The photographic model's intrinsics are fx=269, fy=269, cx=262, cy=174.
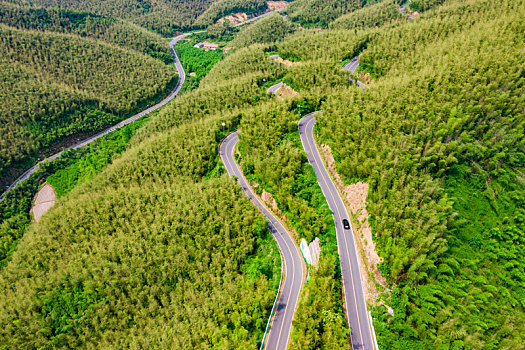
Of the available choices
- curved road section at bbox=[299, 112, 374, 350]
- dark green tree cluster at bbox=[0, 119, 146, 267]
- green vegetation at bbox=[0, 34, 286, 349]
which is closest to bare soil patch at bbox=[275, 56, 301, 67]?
curved road section at bbox=[299, 112, 374, 350]

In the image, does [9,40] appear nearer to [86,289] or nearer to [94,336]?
[86,289]

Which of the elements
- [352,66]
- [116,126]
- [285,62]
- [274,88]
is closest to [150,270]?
[274,88]

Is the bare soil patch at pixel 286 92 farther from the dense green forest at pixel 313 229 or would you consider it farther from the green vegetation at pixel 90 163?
the green vegetation at pixel 90 163

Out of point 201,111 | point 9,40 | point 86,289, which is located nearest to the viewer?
point 86,289

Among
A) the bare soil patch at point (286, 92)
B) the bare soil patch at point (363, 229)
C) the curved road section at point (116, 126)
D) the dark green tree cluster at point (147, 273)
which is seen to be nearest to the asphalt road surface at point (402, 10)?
the bare soil patch at point (286, 92)

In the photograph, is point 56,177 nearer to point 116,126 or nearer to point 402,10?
point 116,126

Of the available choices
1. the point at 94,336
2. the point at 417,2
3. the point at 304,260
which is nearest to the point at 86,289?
the point at 94,336
